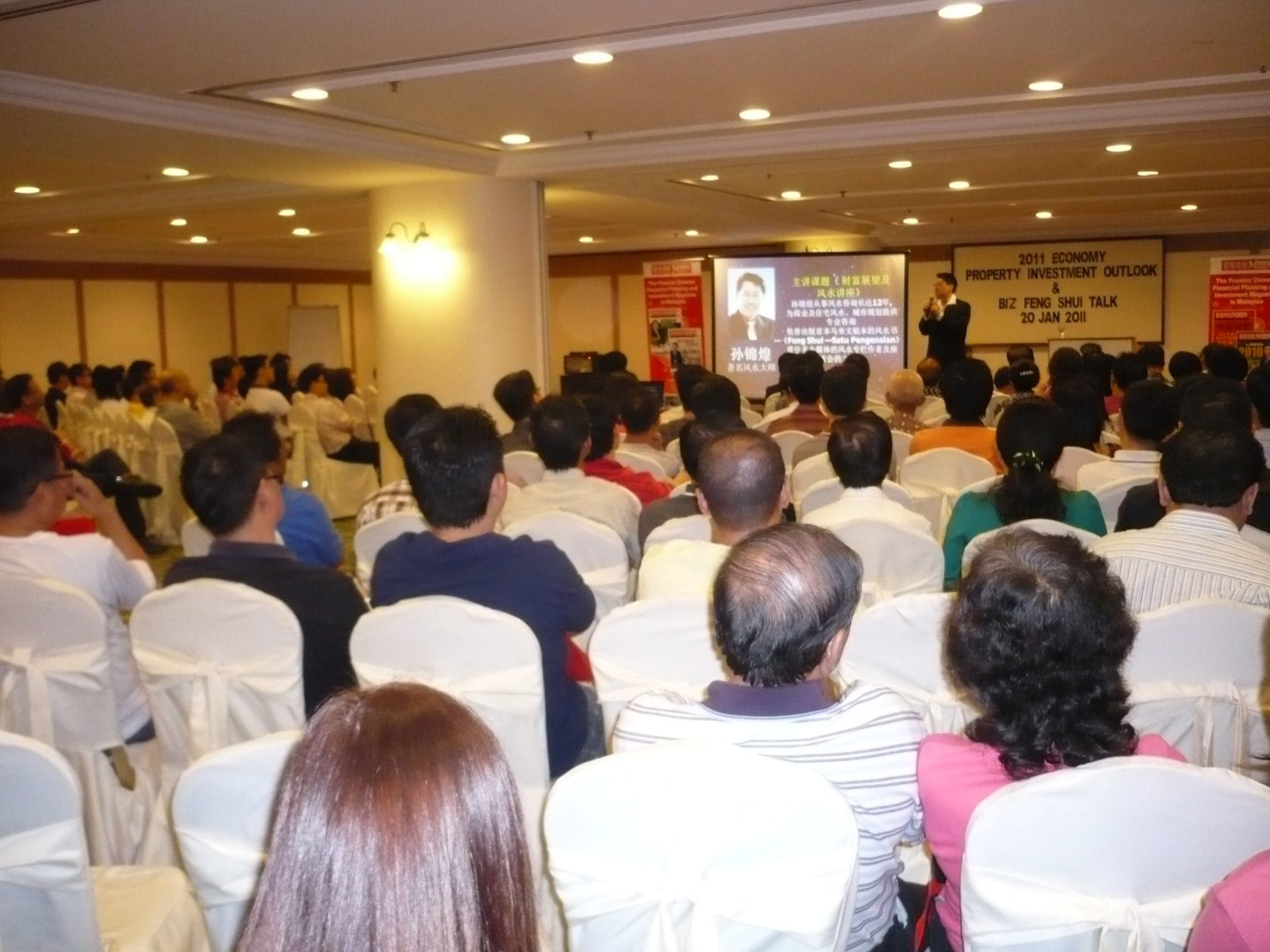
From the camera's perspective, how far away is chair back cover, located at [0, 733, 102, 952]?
6.64ft

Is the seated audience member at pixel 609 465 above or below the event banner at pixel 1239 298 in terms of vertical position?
below

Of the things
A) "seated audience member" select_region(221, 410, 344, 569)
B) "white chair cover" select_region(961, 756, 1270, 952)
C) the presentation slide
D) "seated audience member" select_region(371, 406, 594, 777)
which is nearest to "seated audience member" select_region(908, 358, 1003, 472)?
"seated audience member" select_region(221, 410, 344, 569)

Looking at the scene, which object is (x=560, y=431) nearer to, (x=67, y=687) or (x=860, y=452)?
(x=860, y=452)

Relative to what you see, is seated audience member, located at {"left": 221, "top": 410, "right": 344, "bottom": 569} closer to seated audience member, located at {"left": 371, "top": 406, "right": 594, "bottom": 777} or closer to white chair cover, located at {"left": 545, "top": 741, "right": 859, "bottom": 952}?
seated audience member, located at {"left": 371, "top": 406, "right": 594, "bottom": 777}

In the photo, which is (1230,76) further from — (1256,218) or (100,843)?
(1256,218)

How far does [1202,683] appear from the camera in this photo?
8.48 feet

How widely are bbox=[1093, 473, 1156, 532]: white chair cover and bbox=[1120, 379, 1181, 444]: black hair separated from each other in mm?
299

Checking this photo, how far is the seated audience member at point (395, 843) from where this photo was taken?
0.99 meters

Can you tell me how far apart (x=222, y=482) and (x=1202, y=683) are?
8.20ft

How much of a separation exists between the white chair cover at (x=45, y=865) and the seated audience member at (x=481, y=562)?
1138 mm

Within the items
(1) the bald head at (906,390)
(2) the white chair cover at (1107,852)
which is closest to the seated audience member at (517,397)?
(1) the bald head at (906,390)

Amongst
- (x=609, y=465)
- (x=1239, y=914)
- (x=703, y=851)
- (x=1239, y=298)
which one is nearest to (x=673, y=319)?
(x=1239, y=298)

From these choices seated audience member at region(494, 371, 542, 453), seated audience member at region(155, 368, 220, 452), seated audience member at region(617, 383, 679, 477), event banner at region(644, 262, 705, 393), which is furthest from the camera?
event banner at region(644, 262, 705, 393)

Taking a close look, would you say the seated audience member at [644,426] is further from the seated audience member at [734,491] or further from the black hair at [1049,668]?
the black hair at [1049,668]
